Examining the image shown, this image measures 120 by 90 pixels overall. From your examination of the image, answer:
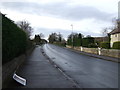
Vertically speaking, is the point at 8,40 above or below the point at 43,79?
above

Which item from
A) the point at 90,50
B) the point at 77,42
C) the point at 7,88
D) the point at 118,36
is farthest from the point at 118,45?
the point at 7,88

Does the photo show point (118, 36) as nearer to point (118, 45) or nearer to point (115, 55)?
point (118, 45)

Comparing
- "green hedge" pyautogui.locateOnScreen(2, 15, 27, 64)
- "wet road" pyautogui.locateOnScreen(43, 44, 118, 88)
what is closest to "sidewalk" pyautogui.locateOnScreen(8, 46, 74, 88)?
"wet road" pyautogui.locateOnScreen(43, 44, 118, 88)

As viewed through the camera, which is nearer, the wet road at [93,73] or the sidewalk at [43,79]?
the sidewalk at [43,79]

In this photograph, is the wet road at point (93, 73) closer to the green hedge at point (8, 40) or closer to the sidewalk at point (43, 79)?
the sidewalk at point (43, 79)

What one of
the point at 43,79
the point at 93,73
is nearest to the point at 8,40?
the point at 43,79

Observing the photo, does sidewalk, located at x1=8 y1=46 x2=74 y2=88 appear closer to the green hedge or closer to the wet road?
the wet road

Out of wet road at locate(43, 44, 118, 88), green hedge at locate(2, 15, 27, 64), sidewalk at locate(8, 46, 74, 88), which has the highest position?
green hedge at locate(2, 15, 27, 64)

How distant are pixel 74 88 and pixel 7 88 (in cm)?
259

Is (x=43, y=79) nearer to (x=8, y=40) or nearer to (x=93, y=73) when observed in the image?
(x=8, y=40)

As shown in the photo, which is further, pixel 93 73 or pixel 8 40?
pixel 93 73

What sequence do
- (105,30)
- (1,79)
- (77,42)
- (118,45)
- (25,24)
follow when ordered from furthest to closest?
(105,30), (25,24), (77,42), (118,45), (1,79)

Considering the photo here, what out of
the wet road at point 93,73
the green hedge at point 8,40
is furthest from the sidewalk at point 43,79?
the green hedge at point 8,40

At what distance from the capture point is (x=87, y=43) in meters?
42.3
